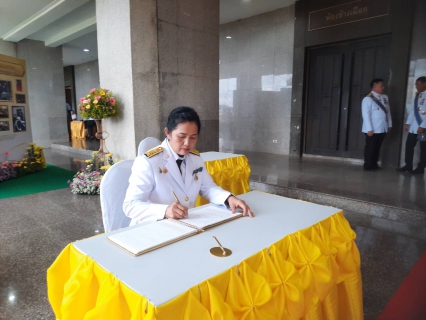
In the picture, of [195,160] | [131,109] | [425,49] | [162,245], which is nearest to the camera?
[162,245]

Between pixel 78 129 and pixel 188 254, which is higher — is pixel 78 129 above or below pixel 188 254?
below

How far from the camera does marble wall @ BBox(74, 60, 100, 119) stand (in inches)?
570

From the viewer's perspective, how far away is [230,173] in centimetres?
336

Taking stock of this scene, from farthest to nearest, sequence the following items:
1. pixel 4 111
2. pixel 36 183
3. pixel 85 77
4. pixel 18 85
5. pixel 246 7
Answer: pixel 85 77
pixel 246 7
pixel 18 85
pixel 4 111
pixel 36 183

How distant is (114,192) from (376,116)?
16.4 ft

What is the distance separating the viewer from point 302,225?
4.36 ft

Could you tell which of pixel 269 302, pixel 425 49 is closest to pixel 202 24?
pixel 425 49

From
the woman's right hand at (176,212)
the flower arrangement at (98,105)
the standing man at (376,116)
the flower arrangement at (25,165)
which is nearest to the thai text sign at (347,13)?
the standing man at (376,116)

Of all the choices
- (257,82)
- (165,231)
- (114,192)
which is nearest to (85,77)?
(257,82)

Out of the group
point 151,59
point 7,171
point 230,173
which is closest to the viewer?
point 230,173

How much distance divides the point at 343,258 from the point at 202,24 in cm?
519

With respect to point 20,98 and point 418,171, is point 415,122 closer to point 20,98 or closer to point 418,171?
point 418,171

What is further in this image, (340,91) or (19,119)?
(340,91)

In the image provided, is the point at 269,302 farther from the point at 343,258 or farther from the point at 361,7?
the point at 361,7
